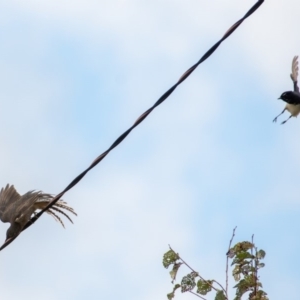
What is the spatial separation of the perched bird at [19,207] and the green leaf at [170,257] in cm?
205

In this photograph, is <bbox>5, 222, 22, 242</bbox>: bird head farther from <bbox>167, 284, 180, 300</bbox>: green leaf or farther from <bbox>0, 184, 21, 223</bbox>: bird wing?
<bbox>167, 284, 180, 300</bbox>: green leaf

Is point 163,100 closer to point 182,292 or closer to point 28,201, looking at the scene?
point 182,292

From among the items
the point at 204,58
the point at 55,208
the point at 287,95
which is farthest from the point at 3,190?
the point at 204,58

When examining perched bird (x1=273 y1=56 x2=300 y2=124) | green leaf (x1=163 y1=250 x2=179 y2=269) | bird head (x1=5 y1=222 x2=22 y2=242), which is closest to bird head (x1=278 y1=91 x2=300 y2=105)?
perched bird (x1=273 y1=56 x2=300 y2=124)

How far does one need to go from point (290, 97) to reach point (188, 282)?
236 centimetres

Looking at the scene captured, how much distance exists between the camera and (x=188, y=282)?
273 inches

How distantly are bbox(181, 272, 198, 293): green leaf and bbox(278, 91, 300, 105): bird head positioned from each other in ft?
7.43

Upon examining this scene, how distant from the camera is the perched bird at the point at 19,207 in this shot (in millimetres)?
9508

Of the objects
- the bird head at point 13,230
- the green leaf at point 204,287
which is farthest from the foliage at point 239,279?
the bird head at point 13,230

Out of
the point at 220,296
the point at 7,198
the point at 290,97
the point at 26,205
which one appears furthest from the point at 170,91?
the point at 7,198

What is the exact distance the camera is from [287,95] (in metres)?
8.52

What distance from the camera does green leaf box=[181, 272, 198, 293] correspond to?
693cm

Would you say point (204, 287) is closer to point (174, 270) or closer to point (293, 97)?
Result: point (174, 270)

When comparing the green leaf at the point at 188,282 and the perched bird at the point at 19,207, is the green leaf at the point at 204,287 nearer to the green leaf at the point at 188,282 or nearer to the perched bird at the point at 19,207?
the green leaf at the point at 188,282
